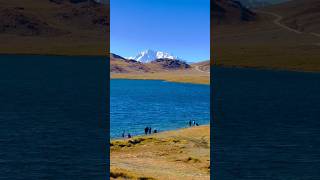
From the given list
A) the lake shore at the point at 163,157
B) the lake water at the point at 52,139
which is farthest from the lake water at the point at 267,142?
the lake water at the point at 52,139

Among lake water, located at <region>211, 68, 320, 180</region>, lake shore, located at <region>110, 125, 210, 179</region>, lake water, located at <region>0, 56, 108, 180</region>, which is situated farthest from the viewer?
lake water, located at <region>211, 68, 320, 180</region>

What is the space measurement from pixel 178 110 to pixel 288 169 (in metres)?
105

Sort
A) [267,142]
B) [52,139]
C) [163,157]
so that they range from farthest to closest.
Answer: [52,139] < [267,142] < [163,157]

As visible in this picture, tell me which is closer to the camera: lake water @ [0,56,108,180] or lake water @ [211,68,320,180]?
lake water @ [0,56,108,180]

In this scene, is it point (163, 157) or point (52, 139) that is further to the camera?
point (52, 139)

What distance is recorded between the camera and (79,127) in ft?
325

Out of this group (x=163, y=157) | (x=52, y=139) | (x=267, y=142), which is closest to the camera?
(x=163, y=157)

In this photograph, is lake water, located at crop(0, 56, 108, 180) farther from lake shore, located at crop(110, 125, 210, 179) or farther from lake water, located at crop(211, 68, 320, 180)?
lake water, located at crop(211, 68, 320, 180)

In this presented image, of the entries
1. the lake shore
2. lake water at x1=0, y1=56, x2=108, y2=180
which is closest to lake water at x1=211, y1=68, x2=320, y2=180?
the lake shore

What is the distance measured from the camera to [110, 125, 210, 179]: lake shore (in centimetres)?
5556

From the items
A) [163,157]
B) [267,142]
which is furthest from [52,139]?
[267,142]

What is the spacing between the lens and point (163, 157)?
2714 inches

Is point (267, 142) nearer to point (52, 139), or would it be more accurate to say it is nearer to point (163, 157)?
point (163, 157)

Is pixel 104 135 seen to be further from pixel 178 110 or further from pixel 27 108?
pixel 178 110
